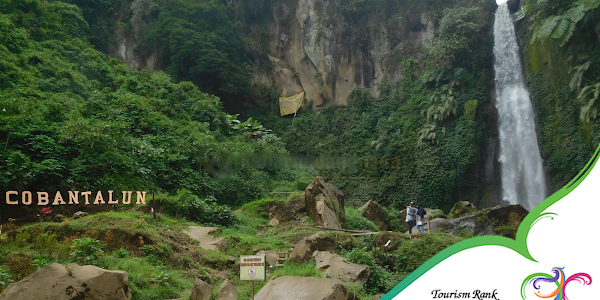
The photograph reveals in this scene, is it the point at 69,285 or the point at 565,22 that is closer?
the point at 69,285

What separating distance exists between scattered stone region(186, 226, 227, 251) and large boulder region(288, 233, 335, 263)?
228 centimetres

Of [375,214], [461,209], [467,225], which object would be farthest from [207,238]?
[461,209]

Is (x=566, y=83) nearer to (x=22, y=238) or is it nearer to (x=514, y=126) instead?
(x=514, y=126)

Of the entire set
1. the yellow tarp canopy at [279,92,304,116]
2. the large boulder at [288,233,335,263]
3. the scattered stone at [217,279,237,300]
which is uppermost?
the yellow tarp canopy at [279,92,304,116]

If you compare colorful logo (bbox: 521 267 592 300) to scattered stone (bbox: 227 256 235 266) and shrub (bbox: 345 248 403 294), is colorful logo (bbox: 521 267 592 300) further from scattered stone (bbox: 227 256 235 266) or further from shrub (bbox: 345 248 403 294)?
scattered stone (bbox: 227 256 235 266)

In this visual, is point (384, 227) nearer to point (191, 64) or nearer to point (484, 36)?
point (484, 36)

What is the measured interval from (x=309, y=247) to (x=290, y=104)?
2000 centimetres

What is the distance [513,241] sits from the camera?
729cm

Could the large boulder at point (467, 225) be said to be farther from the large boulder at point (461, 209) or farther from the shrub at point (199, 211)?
the shrub at point (199, 211)

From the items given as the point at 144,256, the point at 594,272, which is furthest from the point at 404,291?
the point at 144,256

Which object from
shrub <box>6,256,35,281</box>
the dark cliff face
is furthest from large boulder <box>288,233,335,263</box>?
the dark cliff face

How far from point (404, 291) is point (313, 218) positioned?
574 centimetres

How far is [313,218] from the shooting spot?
42.4 ft

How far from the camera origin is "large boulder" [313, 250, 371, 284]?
759cm
